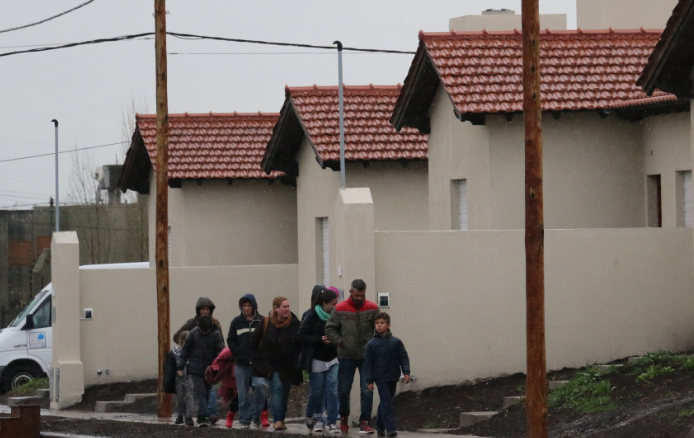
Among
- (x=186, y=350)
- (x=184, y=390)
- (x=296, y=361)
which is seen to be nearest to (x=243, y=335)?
(x=296, y=361)

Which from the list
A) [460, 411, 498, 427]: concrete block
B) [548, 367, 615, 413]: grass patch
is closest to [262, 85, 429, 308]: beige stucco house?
[460, 411, 498, 427]: concrete block

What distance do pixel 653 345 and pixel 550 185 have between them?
3618 mm

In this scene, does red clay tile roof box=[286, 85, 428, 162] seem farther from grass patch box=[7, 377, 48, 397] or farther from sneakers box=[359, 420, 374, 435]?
sneakers box=[359, 420, 374, 435]

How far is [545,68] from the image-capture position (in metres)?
21.0

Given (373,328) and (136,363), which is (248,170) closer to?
(136,363)

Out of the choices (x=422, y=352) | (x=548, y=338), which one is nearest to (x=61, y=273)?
(x=422, y=352)

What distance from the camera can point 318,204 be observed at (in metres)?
25.0

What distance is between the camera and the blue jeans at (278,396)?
1606 cm

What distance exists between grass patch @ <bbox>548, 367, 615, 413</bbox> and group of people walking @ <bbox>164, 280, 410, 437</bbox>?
2009 mm

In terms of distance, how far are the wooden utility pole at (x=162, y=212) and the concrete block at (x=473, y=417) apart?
5.61 metres

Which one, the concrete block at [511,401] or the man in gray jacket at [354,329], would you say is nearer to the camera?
the man in gray jacket at [354,329]

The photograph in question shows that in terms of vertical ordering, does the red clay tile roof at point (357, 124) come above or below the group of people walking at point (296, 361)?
above

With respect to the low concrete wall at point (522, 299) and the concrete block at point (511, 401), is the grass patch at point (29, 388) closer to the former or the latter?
the low concrete wall at point (522, 299)

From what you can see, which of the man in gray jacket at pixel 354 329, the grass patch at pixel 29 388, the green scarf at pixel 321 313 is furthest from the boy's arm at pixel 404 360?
the grass patch at pixel 29 388
